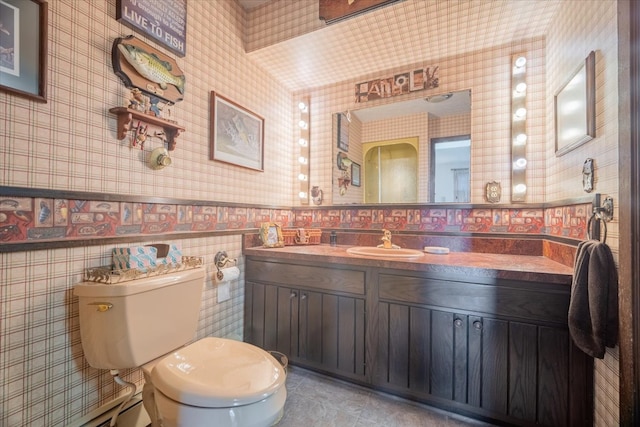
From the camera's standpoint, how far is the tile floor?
141 cm

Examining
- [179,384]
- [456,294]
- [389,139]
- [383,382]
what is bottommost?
[383,382]

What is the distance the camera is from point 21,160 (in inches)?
39.7

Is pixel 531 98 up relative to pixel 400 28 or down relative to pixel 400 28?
down

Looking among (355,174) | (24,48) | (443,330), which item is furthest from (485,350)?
(24,48)

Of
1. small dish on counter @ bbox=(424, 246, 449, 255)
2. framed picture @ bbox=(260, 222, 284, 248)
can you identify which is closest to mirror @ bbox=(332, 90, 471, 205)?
small dish on counter @ bbox=(424, 246, 449, 255)

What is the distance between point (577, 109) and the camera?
1.29m

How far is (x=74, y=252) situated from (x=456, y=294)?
180 centimetres

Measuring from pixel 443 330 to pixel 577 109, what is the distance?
1.27m

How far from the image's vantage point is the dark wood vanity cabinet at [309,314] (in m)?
1.66

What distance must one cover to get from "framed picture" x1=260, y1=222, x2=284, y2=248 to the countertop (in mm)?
166

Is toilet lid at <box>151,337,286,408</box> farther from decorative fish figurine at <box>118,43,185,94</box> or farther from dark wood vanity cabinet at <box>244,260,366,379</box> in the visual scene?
decorative fish figurine at <box>118,43,185,94</box>

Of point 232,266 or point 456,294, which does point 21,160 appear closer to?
point 232,266

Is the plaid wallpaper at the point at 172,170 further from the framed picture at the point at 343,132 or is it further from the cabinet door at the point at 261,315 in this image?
the framed picture at the point at 343,132

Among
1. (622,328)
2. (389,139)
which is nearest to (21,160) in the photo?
(389,139)
